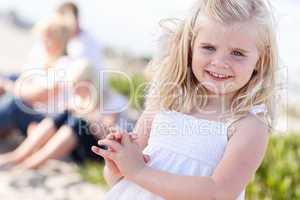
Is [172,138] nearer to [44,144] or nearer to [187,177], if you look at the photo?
[187,177]

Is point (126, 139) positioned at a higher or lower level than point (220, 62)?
lower

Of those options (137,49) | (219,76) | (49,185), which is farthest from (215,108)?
(137,49)

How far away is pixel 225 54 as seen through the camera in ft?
6.15

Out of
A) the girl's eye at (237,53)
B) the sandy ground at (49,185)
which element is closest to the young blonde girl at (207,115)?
the girl's eye at (237,53)

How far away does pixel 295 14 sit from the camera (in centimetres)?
1104

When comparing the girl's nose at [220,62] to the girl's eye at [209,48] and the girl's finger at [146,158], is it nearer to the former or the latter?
the girl's eye at [209,48]

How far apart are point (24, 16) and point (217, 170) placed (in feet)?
35.0

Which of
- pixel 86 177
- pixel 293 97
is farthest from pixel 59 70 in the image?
pixel 293 97

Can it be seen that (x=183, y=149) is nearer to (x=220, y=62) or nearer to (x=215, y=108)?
(x=215, y=108)

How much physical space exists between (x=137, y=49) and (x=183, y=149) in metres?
8.17

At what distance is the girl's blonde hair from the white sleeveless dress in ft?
0.22

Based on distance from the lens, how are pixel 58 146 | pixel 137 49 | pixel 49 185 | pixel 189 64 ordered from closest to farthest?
pixel 189 64 < pixel 49 185 < pixel 58 146 < pixel 137 49

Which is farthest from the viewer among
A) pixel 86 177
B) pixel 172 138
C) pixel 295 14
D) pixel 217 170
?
pixel 295 14

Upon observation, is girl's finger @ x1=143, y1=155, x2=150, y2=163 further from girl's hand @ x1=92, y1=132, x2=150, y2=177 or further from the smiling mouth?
the smiling mouth
